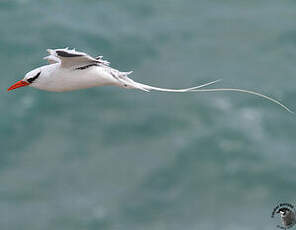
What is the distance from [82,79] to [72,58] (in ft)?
3.44

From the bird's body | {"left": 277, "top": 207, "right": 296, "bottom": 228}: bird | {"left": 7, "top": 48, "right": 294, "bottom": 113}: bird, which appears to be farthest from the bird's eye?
{"left": 277, "top": 207, "right": 296, "bottom": 228}: bird

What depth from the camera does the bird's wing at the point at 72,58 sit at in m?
23.5

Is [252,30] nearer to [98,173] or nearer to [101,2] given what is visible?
[101,2]

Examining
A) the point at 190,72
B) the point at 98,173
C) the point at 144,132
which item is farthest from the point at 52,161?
the point at 190,72

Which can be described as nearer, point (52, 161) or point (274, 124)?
point (274, 124)

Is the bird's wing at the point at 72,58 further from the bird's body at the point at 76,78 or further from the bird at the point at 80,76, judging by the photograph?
the bird's body at the point at 76,78

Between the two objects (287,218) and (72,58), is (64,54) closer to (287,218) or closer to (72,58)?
(72,58)

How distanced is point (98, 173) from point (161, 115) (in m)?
11.3

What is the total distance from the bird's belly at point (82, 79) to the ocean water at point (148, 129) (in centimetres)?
6421

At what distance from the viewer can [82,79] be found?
986 inches

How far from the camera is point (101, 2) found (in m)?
95.8

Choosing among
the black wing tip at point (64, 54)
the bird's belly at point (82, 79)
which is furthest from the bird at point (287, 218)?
the black wing tip at point (64, 54)

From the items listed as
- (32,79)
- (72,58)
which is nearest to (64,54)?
(72,58)

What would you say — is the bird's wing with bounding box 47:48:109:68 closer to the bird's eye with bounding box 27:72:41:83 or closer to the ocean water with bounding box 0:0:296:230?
the bird's eye with bounding box 27:72:41:83
